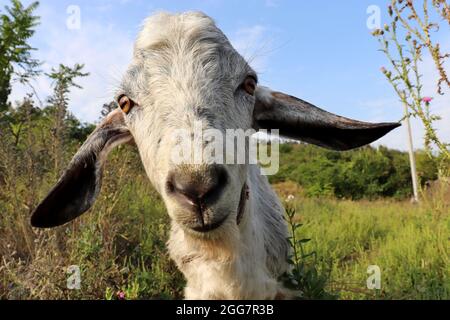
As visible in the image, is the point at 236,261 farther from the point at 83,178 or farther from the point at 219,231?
the point at 83,178

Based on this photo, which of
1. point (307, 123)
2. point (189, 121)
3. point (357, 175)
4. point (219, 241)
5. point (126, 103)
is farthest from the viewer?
point (357, 175)

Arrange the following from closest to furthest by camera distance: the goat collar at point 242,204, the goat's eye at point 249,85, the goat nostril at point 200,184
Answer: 1. the goat nostril at point 200,184
2. the goat collar at point 242,204
3. the goat's eye at point 249,85

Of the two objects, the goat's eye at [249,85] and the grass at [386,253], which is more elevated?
the goat's eye at [249,85]

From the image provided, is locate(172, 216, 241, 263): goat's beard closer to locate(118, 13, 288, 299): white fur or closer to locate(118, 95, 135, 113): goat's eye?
locate(118, 13, 288, 299): white fur

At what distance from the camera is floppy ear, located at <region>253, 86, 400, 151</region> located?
3.33 metres

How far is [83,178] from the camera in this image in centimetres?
364

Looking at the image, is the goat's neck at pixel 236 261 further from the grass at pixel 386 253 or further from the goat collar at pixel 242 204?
the grass at pixel 386 253

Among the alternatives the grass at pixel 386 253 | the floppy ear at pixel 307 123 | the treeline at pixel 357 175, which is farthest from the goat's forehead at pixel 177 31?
the treeline at pixel 357 175

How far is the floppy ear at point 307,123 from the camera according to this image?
333 centimetres

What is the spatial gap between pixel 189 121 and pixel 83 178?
1622 mm

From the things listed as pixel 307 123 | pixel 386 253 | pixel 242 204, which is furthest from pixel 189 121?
pixel 386 253

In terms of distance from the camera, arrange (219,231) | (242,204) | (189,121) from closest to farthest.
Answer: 1. (189,121)
2. (219,231)
3. (242,204)
